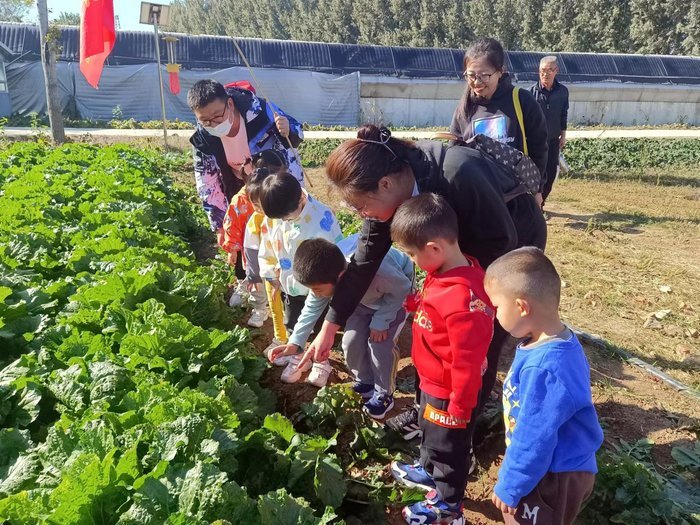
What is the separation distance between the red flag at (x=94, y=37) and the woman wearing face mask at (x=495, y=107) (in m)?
6.69

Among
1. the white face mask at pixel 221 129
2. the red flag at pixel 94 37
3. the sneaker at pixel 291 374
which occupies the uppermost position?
the red flag at pixel 94 37

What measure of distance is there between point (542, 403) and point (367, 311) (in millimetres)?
1423

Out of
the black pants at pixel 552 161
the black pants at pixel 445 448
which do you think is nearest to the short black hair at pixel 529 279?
the black pants at pixel 445 448

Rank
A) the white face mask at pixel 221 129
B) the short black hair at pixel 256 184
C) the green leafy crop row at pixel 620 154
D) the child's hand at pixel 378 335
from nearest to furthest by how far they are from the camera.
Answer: the child's hand at pixel 378 335, the short black hair at pixel 256 184, the white face mask at pixel 221 129, the green leafy crop row at pixel 620 154

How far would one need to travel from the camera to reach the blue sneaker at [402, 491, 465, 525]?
2.40m

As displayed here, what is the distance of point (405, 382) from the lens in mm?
3611

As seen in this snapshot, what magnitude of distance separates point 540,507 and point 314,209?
2140 millimetres

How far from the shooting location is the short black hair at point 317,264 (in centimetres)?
271

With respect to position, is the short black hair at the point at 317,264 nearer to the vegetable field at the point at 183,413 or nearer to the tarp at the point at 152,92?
the vegetable field at the point at 183,413

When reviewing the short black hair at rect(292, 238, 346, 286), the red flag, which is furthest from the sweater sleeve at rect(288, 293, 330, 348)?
the red flag

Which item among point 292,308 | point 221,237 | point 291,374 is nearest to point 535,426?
point 291,374

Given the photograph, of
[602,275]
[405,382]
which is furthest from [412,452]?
[602,275]

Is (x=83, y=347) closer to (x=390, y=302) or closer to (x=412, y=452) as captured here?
(x=390, y=302)

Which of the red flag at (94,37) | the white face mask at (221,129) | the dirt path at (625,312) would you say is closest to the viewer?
the dirt path at (625,312)
